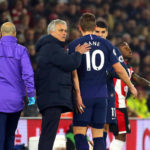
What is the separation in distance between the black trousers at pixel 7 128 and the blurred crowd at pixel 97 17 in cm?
479

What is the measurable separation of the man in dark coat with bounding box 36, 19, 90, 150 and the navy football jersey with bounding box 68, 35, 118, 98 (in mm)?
139

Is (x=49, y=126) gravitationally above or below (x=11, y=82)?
below

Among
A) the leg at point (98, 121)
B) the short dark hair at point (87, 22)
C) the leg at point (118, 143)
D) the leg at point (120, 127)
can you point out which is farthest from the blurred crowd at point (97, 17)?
the leg at point (98, 121)

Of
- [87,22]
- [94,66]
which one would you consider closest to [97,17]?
[87,22]

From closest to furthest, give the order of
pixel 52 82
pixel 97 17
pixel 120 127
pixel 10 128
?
pixel 52 82 < pixel 10 128 < pixel 120 127 < pixel 97 17

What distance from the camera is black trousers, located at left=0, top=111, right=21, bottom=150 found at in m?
6.47

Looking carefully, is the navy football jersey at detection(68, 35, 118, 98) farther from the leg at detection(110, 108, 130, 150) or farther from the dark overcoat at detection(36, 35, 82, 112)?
the leg at detection(110, 108, 130, 150)

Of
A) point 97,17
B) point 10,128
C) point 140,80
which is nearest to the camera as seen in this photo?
point 10,128

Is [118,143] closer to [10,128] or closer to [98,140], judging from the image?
[98,140]

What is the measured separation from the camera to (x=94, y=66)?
21.3 ft

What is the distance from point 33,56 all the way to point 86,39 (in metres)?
5.91

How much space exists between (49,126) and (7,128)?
60cm

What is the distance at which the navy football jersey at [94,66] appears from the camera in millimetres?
6488

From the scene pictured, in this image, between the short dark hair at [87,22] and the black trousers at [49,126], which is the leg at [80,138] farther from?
the short dark hair at [87,22]
